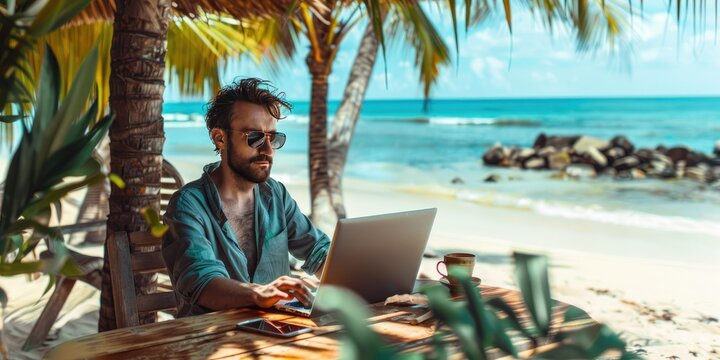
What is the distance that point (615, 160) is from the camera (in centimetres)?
2478

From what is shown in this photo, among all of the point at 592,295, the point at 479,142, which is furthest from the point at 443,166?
the point at 592,295

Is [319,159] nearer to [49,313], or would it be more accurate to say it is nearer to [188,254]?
[49,313]

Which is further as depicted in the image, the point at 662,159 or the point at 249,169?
the point at 662,159

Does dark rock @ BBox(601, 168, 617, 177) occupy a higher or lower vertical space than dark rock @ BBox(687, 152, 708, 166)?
lower

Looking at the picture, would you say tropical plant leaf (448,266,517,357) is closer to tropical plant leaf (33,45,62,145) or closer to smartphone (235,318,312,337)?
tropical plant leaf (33,45,62,145)

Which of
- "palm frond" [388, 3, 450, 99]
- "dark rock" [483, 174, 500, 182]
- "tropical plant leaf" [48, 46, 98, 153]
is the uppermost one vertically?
"palm frond" [388, 3, 450, 99]

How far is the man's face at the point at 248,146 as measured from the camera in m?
3.05

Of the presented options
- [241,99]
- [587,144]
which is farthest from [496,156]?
[241,99]

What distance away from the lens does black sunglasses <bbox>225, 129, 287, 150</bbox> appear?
3076 mm

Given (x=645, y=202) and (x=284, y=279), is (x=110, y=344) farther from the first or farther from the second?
(x=645, y=202)

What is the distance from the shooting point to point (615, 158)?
24891 millimetres

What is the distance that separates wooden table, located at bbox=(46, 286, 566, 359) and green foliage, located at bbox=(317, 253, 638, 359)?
1.24 metres

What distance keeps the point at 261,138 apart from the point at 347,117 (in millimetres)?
6702

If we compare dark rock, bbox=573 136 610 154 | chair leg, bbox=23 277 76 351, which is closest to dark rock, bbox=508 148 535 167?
dark rock, bbox=573 136 610 154
